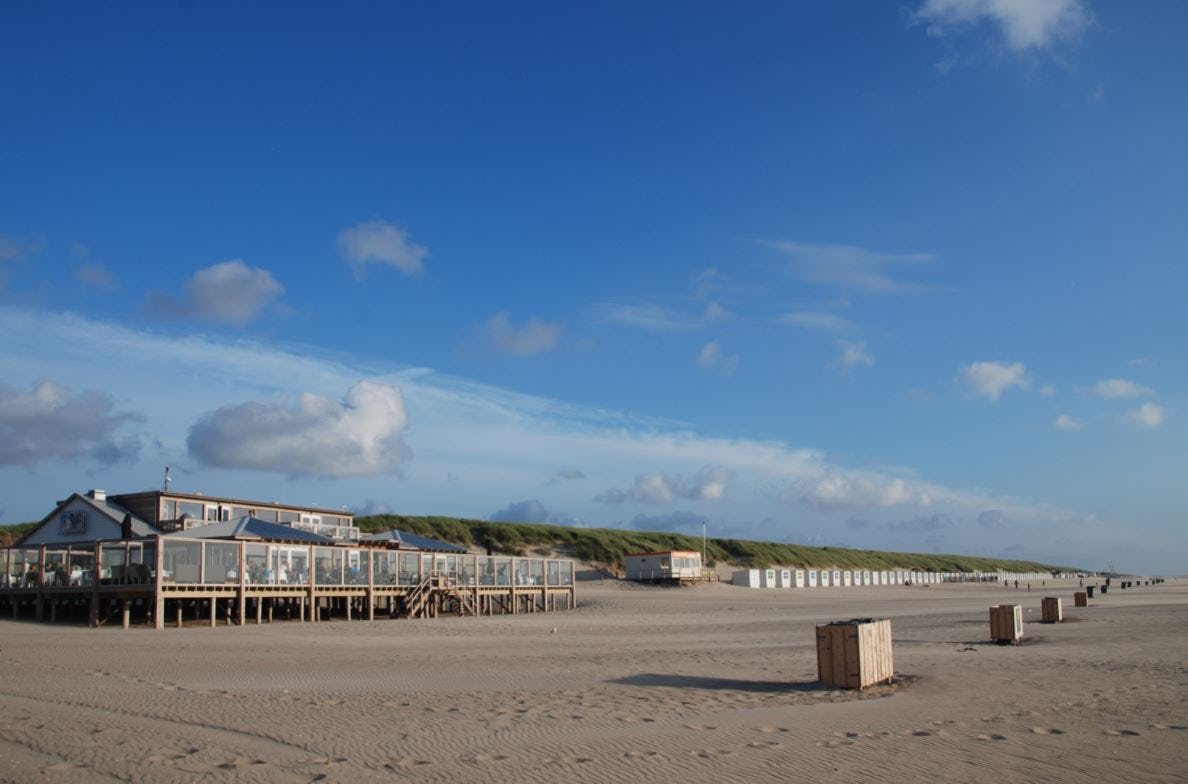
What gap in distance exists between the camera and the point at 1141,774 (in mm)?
8273

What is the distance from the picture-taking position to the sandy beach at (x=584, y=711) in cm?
880

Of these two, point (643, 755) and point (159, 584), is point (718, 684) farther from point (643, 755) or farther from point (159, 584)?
point (159, 584)

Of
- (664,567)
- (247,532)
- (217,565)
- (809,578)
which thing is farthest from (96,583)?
(809,578)

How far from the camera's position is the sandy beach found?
8.80 m

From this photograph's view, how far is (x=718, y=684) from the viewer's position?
15.2 m

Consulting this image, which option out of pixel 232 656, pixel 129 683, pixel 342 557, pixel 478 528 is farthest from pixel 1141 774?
pixel 478 528

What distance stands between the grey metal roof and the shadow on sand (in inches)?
836

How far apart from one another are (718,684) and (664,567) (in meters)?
51.4

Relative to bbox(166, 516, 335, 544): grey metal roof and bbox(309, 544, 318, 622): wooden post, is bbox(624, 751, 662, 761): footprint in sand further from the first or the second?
bbox(166, 516, 335, 544): grey metal roof

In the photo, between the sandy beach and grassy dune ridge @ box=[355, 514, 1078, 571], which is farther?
grassy dune ridge @ box=[355, 514, 1078, 571]

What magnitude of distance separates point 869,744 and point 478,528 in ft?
244

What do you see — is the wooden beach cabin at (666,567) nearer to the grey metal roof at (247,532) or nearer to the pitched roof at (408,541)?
the pitched roof at (408,541)

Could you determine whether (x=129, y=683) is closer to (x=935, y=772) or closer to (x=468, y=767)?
(x=468, y=767)

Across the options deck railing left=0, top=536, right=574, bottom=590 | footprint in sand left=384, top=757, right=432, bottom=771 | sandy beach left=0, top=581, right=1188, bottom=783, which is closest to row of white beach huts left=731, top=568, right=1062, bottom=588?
deck railing left=0, top=536, right=574, bottom=590
